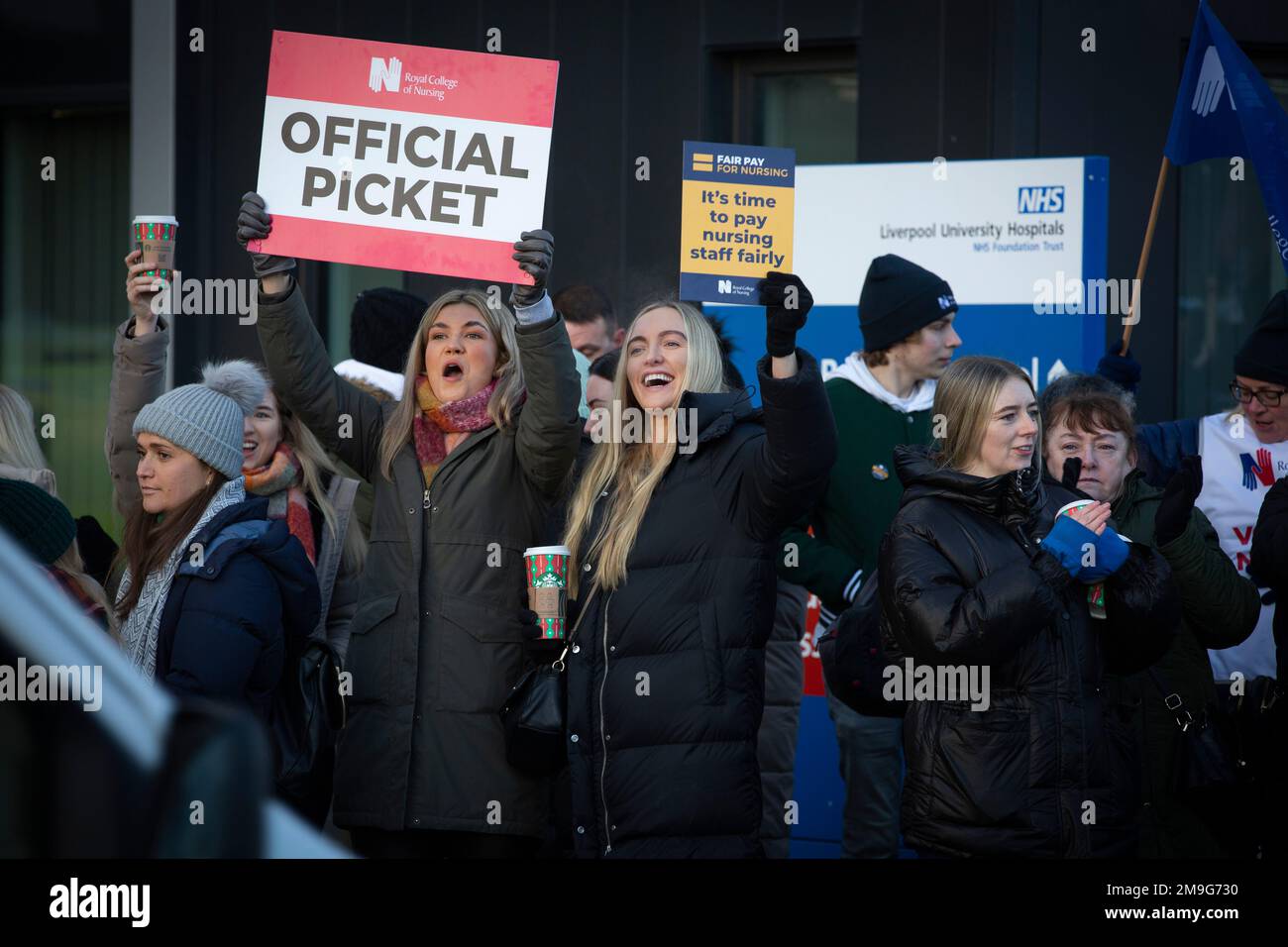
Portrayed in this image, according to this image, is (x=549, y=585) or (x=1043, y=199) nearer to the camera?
(x=549, y=585)

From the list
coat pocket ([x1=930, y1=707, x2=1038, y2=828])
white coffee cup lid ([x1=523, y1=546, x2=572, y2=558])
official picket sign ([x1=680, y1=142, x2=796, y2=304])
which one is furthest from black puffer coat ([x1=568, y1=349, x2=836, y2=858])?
official picket sign ([x1=680, y1=142, x2=796, y2=304])

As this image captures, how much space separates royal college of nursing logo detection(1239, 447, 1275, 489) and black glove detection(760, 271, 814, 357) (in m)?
2.20

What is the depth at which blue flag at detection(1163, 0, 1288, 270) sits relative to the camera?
539cm

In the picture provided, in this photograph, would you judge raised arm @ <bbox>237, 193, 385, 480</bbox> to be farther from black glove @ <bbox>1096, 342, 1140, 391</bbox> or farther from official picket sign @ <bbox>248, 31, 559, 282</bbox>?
black glove @ <bbox>1096, 342, 1140, 391</bbox>

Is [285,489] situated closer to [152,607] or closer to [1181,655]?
[152,607]

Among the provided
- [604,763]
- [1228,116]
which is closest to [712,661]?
[604,763]

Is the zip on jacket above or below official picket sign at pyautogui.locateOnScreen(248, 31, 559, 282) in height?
below

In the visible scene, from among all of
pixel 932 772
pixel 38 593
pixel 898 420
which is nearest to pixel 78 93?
pixel 898 420

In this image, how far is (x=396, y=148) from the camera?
4.77 meters

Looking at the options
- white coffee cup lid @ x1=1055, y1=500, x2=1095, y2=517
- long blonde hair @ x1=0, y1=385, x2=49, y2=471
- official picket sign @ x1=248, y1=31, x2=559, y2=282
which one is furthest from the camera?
long blonde hair @ x1=0, y1=385, x2=49, y2=471

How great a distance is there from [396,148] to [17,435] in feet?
4.83

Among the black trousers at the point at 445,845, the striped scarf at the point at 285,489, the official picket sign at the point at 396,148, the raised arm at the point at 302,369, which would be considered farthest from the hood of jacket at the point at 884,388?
the black trousers at the point at 445,845

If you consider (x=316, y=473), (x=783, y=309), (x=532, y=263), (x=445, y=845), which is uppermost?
(x=532, y=263)
